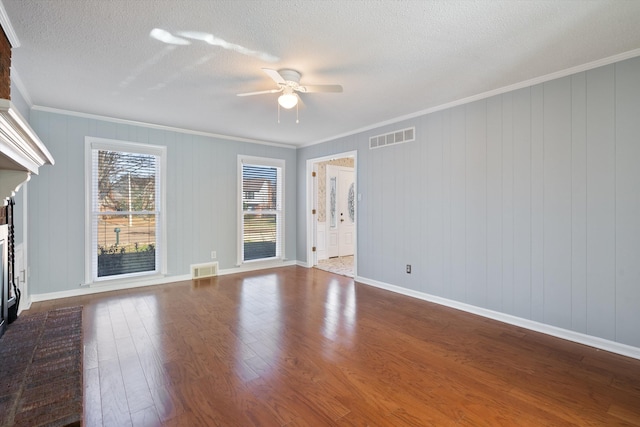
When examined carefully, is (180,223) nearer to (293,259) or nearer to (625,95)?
(293,259)

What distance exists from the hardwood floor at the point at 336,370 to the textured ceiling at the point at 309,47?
8.22 ft

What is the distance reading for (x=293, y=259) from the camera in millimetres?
6465

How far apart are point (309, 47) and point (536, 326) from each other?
3.40 m

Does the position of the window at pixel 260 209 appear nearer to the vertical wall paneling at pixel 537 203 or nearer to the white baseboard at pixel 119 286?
the white baseboard at pixel 119 286

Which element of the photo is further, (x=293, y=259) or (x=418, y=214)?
(x=293, y=259)

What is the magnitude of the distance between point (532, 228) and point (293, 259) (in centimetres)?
441

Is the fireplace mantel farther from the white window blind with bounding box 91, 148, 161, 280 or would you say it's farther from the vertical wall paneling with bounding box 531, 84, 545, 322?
the vertical wall paneling with bounding box 531, 84, 545, 322

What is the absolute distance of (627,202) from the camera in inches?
100

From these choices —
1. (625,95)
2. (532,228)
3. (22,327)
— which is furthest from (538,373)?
(22,327)

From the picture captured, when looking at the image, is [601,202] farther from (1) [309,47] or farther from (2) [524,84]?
(1) [309,47]

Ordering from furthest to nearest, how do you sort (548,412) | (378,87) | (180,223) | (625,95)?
(180,223)
(378,87)
(625,95)
(548,412)

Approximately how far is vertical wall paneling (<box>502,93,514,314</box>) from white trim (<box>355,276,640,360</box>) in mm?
120

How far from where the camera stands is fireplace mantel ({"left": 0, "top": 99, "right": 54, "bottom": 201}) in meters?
1.38

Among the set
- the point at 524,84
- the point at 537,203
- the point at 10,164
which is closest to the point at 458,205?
the point at 537,203
